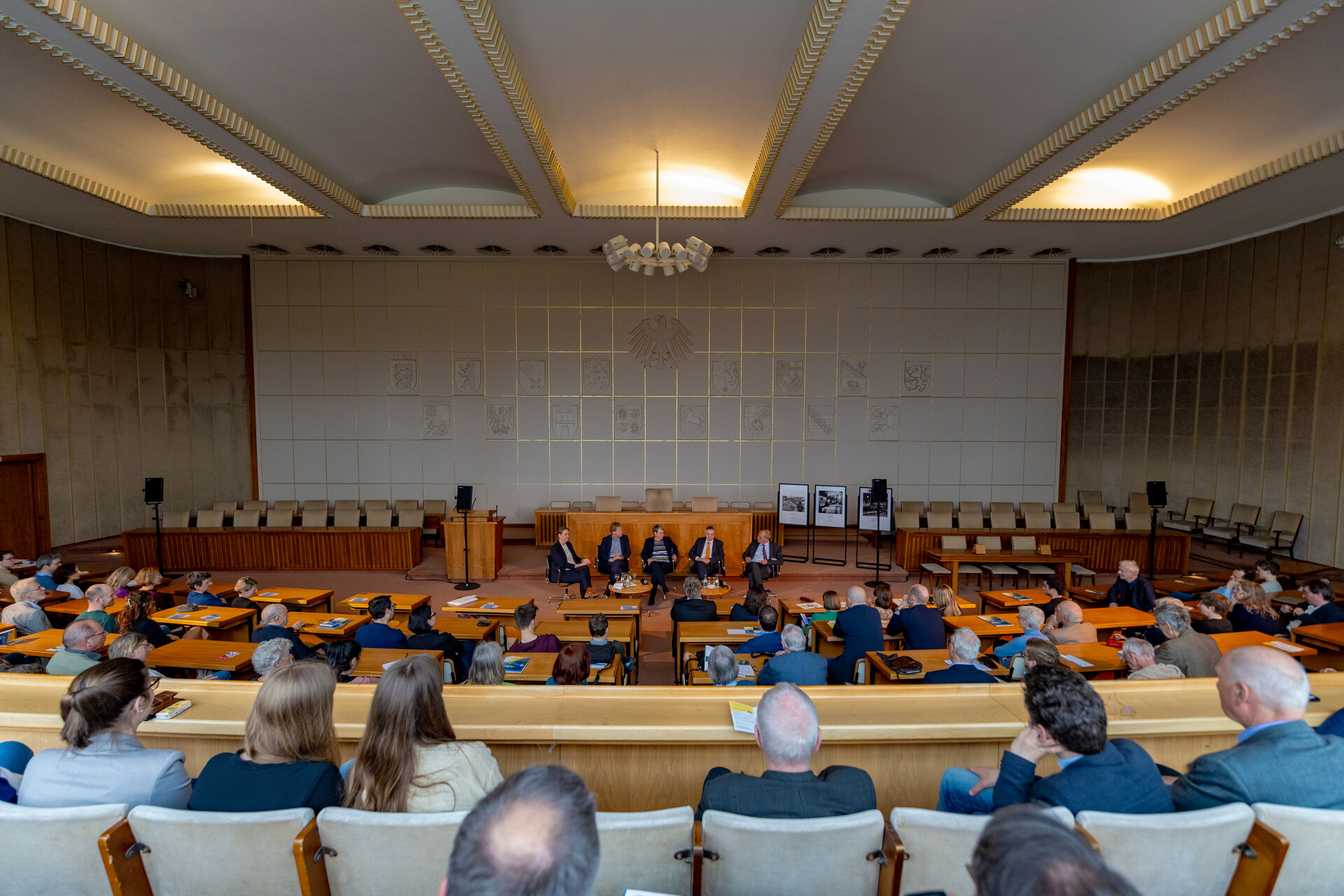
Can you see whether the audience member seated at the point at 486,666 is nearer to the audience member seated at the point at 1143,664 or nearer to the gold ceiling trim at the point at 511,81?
the audience member seated at the point at 1143,664

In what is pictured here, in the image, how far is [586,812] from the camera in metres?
1.07

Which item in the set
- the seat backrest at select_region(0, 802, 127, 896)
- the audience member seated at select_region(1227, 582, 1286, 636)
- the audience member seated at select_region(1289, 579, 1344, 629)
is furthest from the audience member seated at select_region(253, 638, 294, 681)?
the audience member seated at select_region(1289, 579, 1344, 629)

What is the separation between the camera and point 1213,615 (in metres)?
5.17

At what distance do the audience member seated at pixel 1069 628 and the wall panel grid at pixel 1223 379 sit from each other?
7151 millimetres

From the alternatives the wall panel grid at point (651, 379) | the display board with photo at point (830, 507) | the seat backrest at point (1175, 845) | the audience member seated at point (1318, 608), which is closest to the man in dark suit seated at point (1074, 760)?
the seat backrest at point (1175, 845)

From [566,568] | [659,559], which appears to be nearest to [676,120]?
[659,559]

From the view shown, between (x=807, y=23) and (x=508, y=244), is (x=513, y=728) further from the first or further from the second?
(x=508, y=244)

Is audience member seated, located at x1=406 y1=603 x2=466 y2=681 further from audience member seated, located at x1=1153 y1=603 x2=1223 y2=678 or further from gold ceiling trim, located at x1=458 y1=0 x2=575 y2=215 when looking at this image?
audience member seated, located at x1=1153 y1=603 x2=1223 y2=678

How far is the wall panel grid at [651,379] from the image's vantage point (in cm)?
1177

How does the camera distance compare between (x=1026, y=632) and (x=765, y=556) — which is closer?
(x=1026, y=632)

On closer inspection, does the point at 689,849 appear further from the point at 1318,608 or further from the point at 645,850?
the point at 1318,608

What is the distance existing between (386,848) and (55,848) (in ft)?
2.90

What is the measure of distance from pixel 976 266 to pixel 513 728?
1211cm

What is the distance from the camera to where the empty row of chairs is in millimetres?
1590
